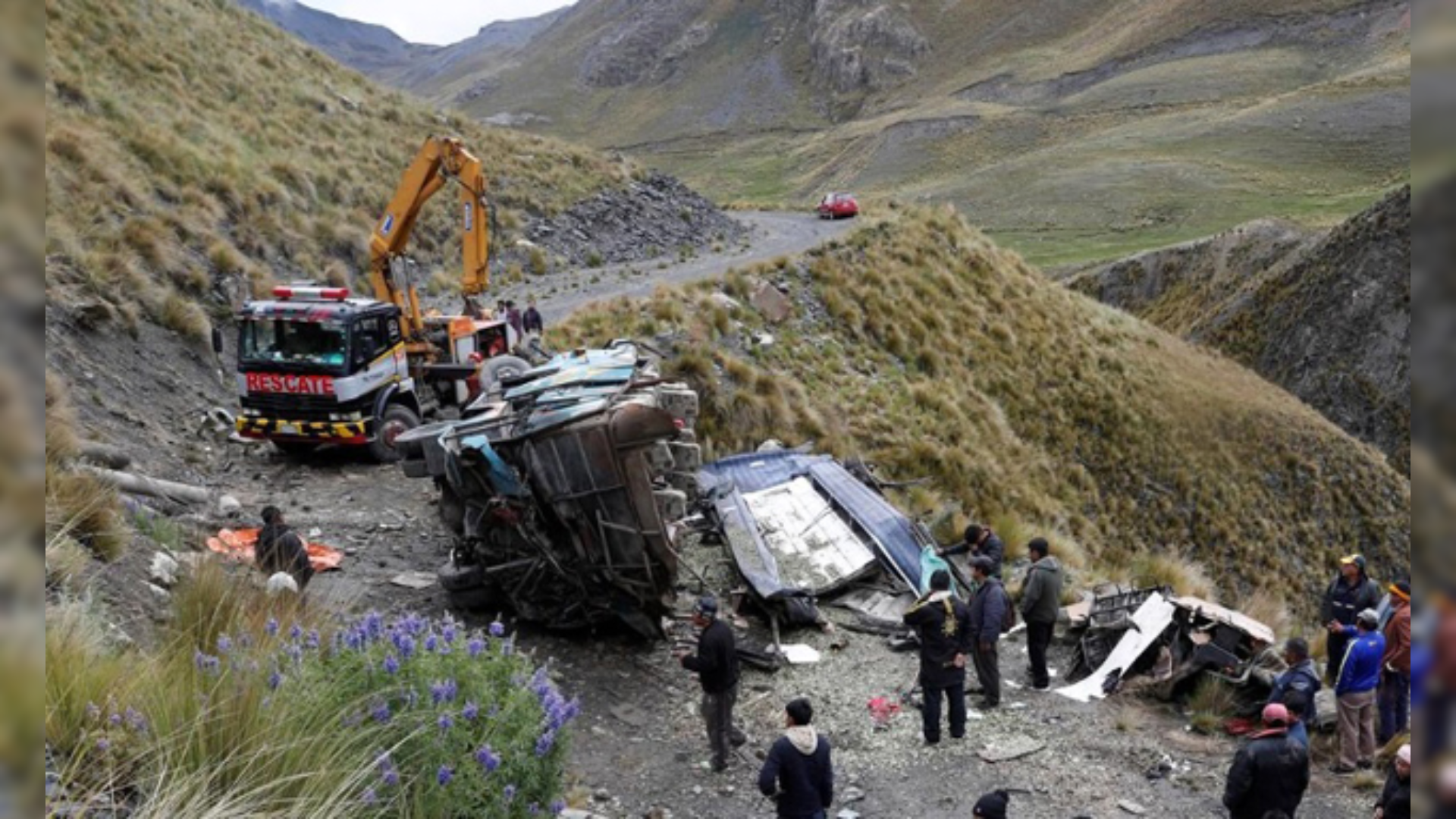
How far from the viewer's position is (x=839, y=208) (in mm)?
41094

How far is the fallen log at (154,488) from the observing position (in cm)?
1123

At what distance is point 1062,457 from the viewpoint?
24.0 m

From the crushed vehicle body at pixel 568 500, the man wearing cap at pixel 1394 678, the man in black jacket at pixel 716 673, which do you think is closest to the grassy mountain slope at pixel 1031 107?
the man wearing cap at pixel 1394 678

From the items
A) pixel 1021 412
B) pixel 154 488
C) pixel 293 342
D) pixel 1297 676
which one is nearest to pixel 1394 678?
pixel 1297 676

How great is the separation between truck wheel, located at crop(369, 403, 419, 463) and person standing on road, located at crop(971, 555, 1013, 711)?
8.52 m

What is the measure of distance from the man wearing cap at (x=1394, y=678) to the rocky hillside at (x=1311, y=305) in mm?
25333

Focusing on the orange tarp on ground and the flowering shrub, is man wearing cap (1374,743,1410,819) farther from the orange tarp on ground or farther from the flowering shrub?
the orange tarp on ground

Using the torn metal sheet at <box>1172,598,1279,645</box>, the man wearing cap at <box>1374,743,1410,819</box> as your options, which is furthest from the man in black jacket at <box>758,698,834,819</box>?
the torn metal sheet at <box>1172,598,1279,645</box>

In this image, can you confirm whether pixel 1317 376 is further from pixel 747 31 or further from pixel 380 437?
pixel 747 31

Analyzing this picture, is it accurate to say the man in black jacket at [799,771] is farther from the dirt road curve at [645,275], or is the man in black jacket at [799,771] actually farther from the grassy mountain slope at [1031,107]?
the grassy mountain slope at [1031,107]

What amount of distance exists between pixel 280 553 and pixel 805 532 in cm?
677

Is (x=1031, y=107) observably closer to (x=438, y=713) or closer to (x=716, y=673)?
(x=716, y=673)

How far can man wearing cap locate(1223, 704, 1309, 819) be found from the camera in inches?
287

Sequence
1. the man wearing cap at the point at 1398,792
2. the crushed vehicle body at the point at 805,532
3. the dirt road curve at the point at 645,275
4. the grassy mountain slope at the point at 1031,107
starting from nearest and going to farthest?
the man wearing cap at the point at 1398,792, the crushed vehicle body at the point at 805,532, the dirt road curve at the point at 645,275, the grassy mountain slope at the point at 1031,107
